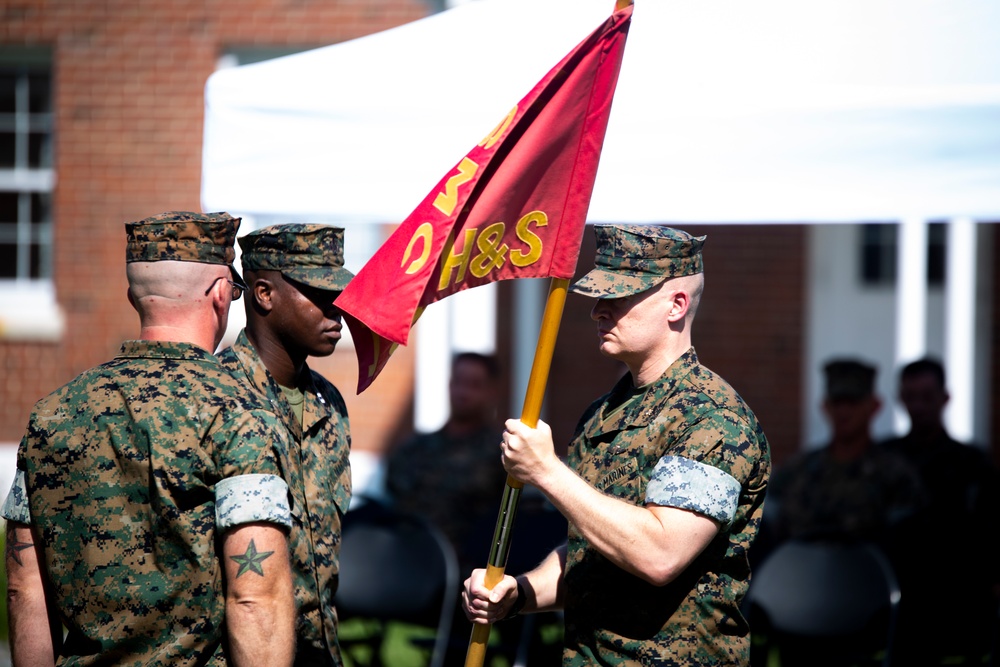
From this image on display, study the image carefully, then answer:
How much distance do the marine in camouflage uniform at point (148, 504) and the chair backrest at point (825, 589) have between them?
2593 millimetres

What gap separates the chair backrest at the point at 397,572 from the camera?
4.53 meters

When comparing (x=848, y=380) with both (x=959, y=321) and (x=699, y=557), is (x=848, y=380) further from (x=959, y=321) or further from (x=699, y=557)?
(x=699, y=557)

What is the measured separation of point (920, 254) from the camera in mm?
6391

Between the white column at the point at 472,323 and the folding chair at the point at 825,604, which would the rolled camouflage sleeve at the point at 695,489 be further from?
the white column at the point at 472,323

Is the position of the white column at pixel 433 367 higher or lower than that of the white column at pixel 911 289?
lower

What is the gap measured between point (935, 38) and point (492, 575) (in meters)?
2.12

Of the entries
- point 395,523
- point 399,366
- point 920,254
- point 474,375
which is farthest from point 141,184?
point 920,254

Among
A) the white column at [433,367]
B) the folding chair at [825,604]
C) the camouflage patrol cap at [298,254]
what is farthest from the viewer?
the white column at [433,367]

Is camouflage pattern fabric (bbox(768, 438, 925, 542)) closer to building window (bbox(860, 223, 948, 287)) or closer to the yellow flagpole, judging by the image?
the yellow flagpole

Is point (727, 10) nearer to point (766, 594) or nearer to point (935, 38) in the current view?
point (935, 38)

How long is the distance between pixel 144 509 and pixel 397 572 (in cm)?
231

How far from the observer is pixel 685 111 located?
3.27 metres

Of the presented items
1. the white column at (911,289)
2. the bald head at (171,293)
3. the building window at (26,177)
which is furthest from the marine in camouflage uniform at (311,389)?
the building window at (26,177)

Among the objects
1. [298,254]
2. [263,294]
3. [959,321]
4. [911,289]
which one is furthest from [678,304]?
[959,321]
